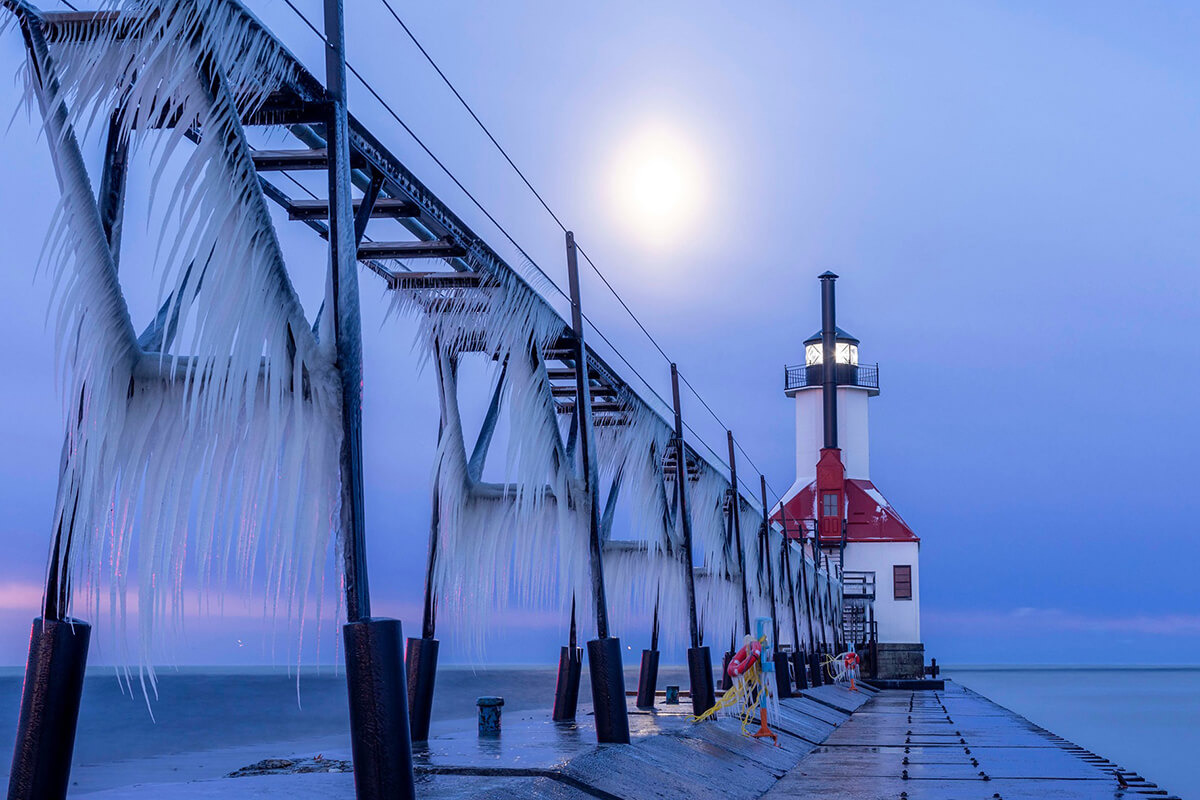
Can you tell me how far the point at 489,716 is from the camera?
18.0 m

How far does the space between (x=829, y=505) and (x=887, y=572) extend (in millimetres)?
4984

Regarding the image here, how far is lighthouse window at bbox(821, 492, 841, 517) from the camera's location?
67938 mm

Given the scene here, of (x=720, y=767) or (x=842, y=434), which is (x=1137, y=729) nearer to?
(x=842, y=434)

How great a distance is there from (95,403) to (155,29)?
7.99 feet

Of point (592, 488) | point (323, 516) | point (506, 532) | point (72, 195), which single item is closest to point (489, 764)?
point (506, 532)

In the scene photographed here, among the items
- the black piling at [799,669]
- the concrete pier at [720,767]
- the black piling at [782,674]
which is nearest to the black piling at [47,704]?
the concrete pier at [720,767]

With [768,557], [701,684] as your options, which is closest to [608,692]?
[701,684]

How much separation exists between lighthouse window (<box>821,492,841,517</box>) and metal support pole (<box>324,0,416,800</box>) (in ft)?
200

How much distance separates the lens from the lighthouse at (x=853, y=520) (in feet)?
218

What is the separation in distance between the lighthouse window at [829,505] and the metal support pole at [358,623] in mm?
60850

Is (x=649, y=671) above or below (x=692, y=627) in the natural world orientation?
below

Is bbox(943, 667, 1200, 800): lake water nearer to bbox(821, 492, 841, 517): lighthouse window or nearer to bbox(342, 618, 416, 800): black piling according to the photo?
bbox(821, 492, 841, 517): lighthouse window

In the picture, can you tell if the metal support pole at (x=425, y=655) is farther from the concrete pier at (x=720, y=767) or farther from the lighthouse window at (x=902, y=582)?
the lighthouse window at (x=902, y=582)

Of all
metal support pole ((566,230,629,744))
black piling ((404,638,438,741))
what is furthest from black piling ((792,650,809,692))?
black piling ((404,638,438,741))
